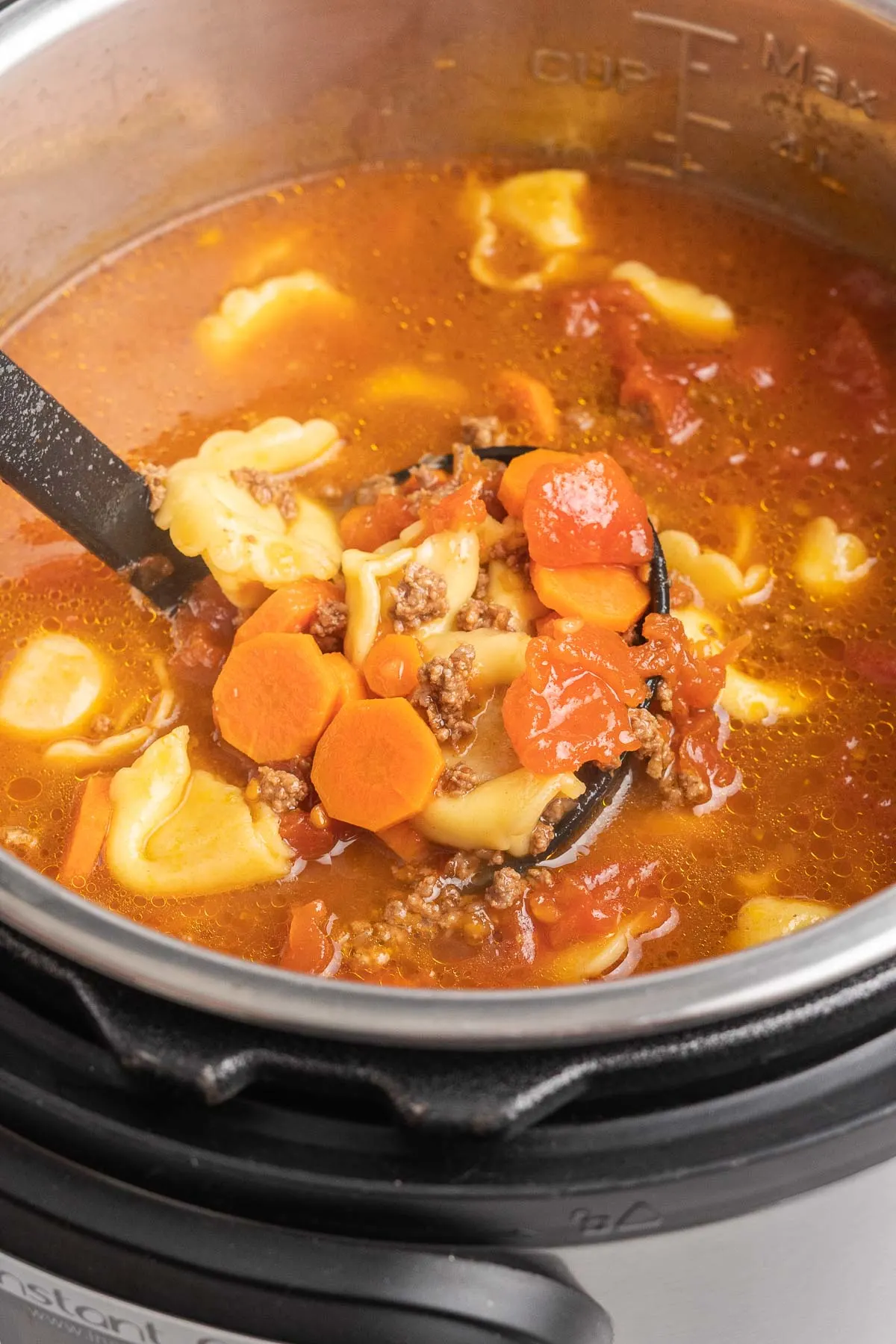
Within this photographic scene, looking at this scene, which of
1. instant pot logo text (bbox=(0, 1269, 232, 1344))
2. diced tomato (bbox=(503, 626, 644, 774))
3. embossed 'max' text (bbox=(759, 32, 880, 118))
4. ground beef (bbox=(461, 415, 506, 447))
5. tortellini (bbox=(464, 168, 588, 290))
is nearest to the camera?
instant pot logo text (bbox=(0, 1269, 232, 1344))

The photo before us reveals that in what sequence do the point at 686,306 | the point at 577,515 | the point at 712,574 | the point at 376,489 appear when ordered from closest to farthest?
1. the point at 577,515
2. the point at 712,574
3. the point at 376,489
4. the point at 686,306

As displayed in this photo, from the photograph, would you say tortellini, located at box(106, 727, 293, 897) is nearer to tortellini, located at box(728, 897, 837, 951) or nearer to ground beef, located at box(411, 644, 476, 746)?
ground beef, located at box(411, 644, 476, 746)

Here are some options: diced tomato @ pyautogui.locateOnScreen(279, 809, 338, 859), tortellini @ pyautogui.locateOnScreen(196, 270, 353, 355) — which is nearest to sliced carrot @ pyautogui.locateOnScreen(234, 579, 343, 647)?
diced tomato @ pyautogui.locateOnScreen(279, 809, 338, 859)

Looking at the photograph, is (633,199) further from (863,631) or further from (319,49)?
(863,631)

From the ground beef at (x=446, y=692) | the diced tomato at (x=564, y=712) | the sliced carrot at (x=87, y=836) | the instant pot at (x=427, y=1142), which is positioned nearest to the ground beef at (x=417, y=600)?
the ground beef at (x=446, y=692)

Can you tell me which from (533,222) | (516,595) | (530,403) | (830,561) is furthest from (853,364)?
(516,595)

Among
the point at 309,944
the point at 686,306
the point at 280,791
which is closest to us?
the point at 309,944

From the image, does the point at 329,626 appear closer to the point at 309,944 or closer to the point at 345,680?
the point at 345,680
